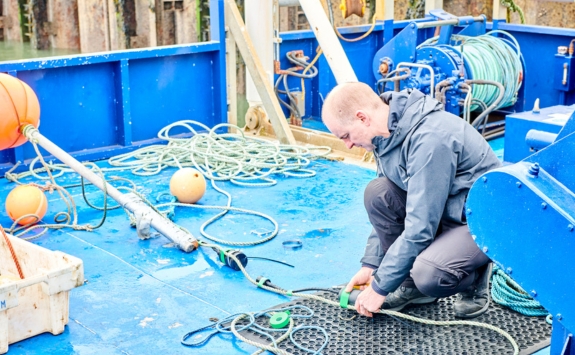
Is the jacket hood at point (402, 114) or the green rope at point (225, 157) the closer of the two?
the jacket hood at point (402, 114)

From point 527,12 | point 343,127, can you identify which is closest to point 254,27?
point 343,127

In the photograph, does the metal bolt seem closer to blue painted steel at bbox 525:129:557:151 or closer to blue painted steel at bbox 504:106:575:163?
blue painted steel at bbox 525:129:557:151

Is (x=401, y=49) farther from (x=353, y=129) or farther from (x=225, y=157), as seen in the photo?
(x=353, y=129)

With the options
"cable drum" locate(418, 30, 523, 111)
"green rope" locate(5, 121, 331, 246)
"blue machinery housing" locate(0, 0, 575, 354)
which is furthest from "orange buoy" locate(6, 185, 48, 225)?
"cable drum" locate(418, 30, 523, 111)

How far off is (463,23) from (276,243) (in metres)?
4.55

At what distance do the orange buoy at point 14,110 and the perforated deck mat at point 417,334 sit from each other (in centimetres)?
222

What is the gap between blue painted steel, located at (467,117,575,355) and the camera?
2291 millimetres

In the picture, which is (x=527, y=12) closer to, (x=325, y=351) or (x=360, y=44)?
(x=360, y=44)

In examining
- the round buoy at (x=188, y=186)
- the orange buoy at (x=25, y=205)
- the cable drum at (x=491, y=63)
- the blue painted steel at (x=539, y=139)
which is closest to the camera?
the blue painted steel at (x=539, y=139)

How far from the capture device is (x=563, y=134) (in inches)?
98.7

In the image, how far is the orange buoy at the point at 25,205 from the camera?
5270 millimetres

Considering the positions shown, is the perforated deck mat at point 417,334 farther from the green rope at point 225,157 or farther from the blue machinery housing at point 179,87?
the green rope at point 225,157

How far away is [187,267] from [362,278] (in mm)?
1258

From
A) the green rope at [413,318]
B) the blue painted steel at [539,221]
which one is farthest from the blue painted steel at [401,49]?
the blue painted steel at [539,221]
